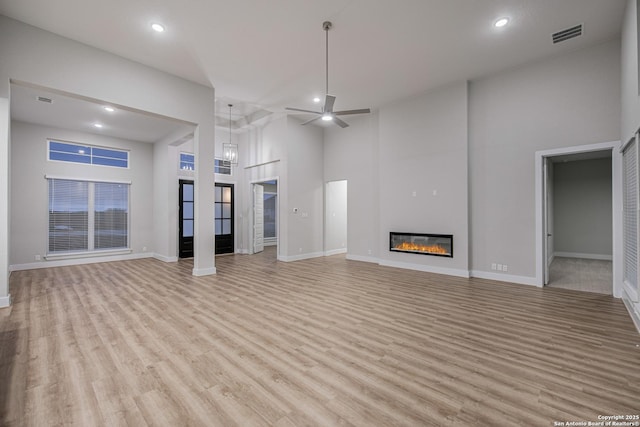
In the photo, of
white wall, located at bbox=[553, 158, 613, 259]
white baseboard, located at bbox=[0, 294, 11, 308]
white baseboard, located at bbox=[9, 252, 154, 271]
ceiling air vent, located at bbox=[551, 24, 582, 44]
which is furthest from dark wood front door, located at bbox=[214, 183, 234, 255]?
white wall, located at bbox=[553, 158, 613, 259]

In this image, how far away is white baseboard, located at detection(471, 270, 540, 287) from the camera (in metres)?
4.90

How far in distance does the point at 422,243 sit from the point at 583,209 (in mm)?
5337

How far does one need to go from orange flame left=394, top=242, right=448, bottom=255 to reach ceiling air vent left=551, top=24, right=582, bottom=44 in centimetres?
385

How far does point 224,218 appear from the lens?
9.12m

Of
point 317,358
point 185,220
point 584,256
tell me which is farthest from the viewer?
point 185,220

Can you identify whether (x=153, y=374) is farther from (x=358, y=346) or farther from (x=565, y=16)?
(x=565, y=16)

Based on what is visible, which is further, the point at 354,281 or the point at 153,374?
the point at 354,281

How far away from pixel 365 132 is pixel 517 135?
11.3ft

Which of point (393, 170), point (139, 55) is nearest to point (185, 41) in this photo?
point (139, 55)

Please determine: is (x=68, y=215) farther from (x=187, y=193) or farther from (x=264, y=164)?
(x=264, y=164)

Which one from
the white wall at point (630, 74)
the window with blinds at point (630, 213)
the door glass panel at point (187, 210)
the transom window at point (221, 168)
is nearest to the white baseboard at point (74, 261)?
the door glass panel at point (187, 210)

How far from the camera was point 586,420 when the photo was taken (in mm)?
1703

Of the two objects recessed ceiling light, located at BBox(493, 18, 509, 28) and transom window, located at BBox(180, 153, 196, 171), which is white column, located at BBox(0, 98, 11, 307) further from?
recessed ceiling light, located at BBox(493, 18, 509, 28)


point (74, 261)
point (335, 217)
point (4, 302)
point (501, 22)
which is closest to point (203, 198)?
point (4, 302)
